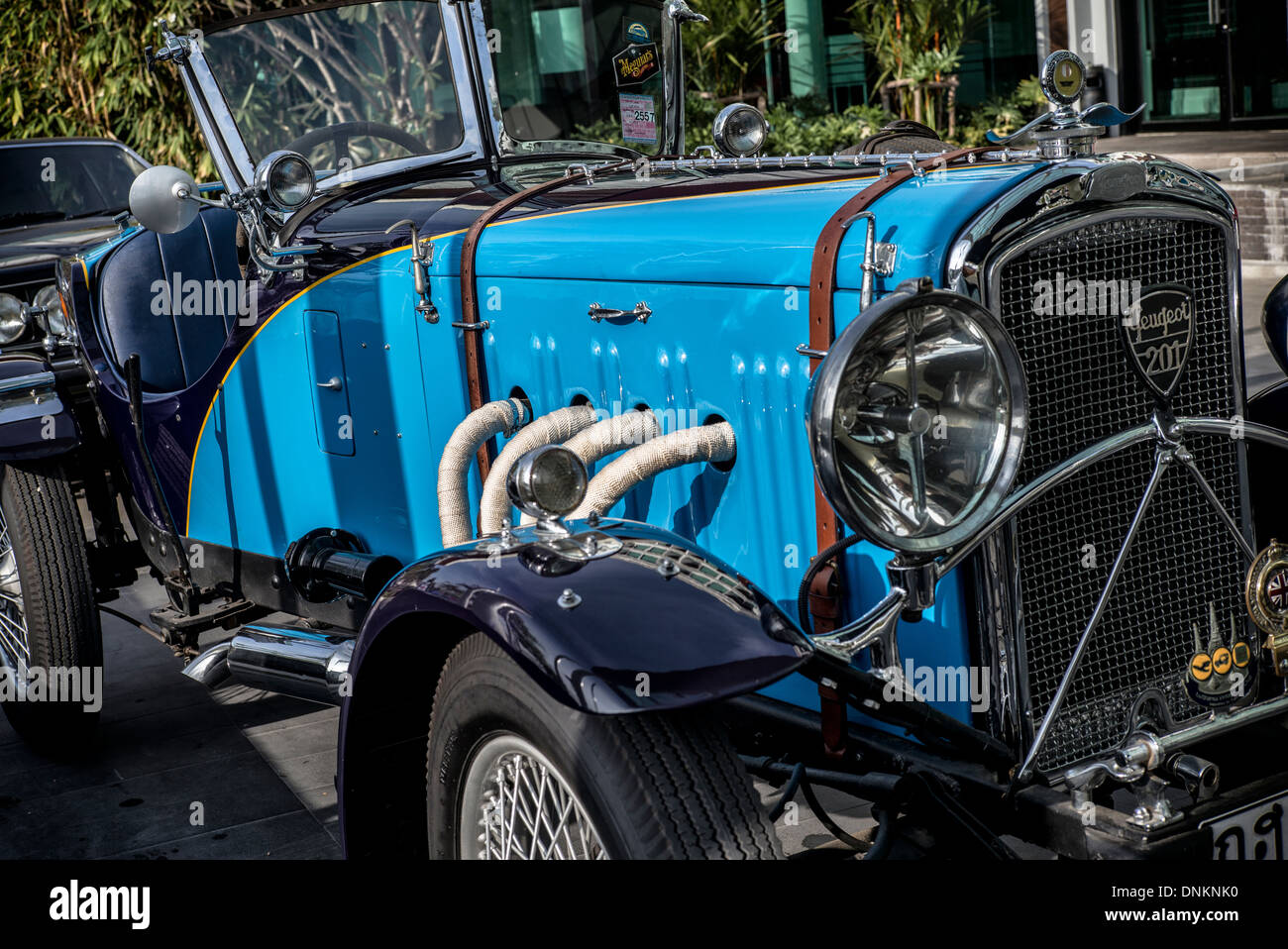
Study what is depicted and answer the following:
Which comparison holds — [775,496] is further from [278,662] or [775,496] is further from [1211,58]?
[1211,58]

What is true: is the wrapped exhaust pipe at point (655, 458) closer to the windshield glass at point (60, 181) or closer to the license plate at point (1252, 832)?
the license plate at point (1252, 832)

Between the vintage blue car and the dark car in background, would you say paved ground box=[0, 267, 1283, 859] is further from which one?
the dark car in background

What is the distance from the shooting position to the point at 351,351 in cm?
323

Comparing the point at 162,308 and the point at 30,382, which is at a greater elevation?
the point at 162,308

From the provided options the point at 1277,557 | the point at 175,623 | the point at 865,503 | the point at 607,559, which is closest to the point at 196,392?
the point at 175,623

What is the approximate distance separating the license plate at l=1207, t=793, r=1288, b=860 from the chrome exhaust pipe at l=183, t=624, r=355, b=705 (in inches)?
62.7

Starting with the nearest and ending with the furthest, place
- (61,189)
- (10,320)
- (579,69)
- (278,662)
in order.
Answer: (278,662)
(579,69)
(10,320)
(61,189)

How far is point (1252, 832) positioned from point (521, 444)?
1444mm

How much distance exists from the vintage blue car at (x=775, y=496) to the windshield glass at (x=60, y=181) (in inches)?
202

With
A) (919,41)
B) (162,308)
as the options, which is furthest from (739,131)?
(919,41)

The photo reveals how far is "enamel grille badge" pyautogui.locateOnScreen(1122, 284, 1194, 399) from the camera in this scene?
2172mm

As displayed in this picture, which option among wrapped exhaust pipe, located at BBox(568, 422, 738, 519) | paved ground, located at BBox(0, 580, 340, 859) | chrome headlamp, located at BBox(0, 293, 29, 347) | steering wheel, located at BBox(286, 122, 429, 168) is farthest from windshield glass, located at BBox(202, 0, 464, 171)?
chrome headlamp, located at BBox(0, 293, 29, 347)

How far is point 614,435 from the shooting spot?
254 cm
